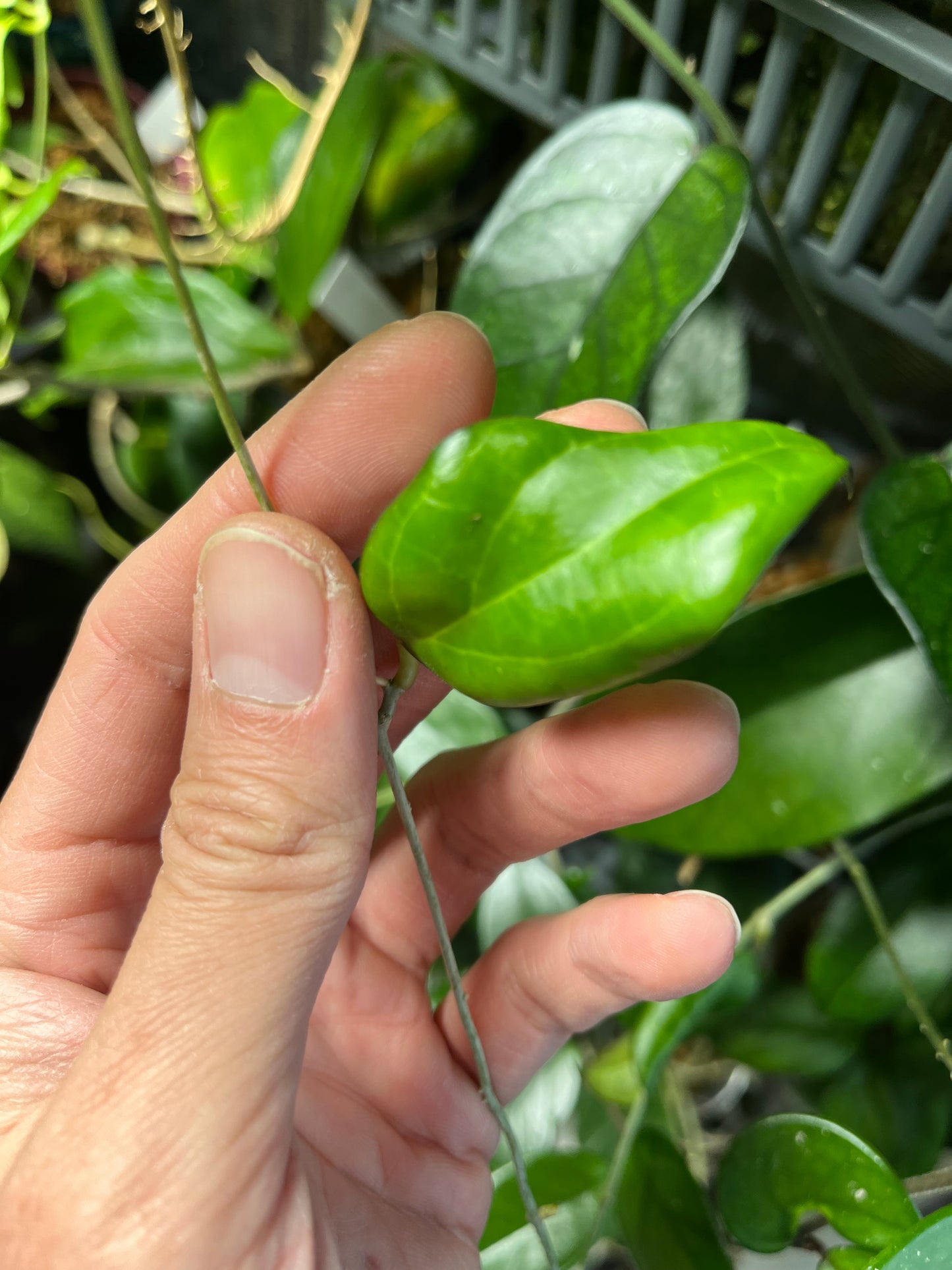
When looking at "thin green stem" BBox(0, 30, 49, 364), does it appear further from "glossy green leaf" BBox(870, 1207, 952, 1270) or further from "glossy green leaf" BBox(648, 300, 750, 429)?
"glossy green leaf" BBox(870, 1207, 952, 1270)

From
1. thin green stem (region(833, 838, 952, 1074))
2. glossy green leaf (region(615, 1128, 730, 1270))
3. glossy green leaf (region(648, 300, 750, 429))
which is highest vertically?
glossy green leaf (region(648, 300, 750, 429))

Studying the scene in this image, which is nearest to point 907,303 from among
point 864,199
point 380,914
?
point 864,199

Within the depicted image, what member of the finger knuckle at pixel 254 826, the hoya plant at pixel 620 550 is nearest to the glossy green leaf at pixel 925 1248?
the hoya plant at pixel 620 550

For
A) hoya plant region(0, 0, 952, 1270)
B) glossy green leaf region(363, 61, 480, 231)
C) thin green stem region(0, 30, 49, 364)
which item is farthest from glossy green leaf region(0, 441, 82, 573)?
glossy green leaf region(363, 61, 480, 231)

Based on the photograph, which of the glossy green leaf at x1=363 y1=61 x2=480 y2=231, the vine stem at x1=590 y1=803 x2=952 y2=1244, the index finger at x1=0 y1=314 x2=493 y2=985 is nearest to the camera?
the index finger at x1=0 y1=314 x2=493 y2=985

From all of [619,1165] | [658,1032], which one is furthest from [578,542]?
[619,1165]

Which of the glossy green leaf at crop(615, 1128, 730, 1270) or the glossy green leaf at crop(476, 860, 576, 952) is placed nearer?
the glossy green leaf at crop(615, 1128, 730, 1270)

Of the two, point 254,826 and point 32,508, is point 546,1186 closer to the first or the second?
point 254,826
